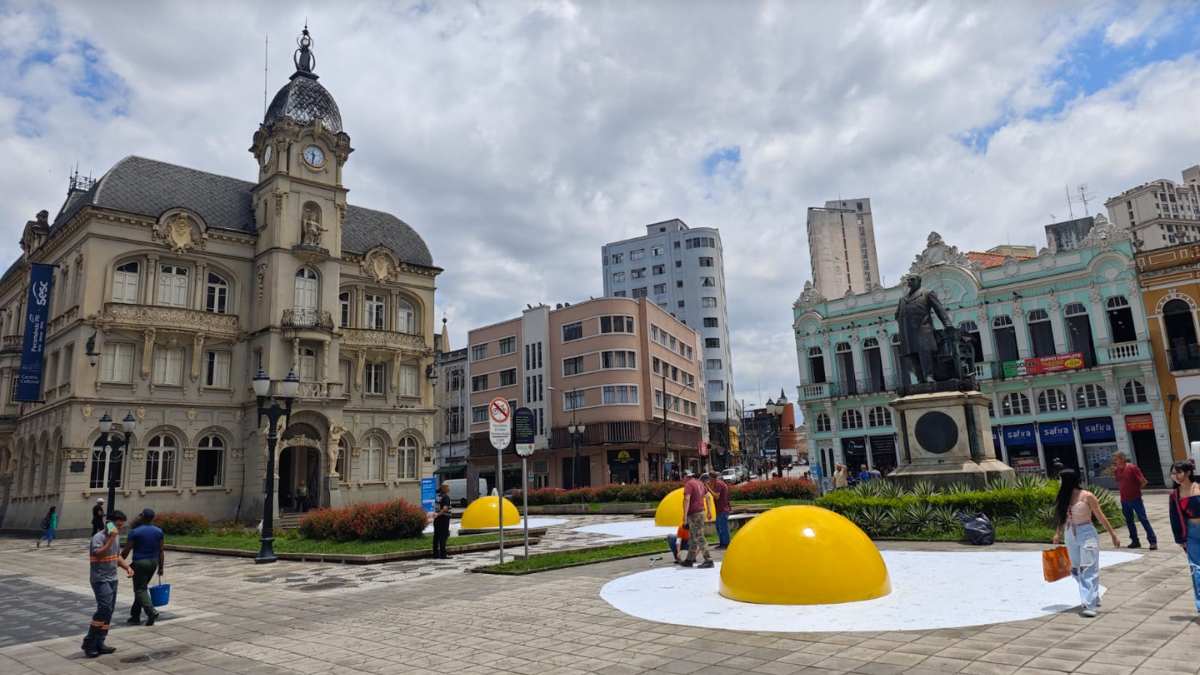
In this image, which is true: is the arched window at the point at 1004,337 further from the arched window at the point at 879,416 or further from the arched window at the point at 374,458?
the arched window at the point at 374,458

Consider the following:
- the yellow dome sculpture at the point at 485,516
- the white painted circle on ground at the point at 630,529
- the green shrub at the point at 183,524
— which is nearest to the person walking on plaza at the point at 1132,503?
the white painted circle on ground at the point at 630,529

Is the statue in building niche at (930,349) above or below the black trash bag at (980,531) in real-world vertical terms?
above

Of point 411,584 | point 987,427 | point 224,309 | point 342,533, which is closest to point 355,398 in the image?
point 224,309

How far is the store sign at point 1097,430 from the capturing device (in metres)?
37.6

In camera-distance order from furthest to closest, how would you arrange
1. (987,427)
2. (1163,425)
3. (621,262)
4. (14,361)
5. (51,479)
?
1. (621,262)
2. (14,361)
3. (1163,425)
4. (51,479)
5. (987,427)

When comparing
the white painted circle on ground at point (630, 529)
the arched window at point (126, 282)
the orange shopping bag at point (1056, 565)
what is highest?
the arched window at point (126, 282)

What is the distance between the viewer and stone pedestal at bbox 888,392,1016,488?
15.4m

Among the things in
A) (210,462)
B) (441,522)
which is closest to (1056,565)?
(441,522)

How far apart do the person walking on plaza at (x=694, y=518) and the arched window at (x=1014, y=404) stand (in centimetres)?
3574

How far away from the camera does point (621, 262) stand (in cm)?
9731

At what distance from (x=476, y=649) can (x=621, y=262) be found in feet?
298

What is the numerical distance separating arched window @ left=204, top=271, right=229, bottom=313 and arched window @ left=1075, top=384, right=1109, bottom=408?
45.4 m

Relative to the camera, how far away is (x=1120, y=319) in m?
38.5

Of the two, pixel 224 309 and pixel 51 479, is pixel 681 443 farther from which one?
pixel 51 479
